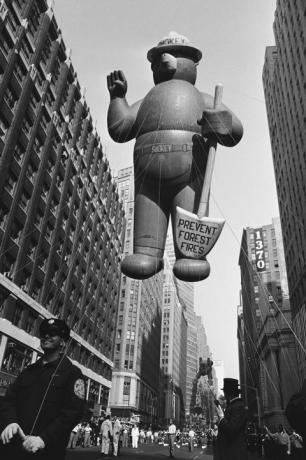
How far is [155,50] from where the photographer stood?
17.6ft

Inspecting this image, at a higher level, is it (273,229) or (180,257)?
(273,229)

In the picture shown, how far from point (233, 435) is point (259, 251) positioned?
75.6m

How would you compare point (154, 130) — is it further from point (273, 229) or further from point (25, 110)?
point (273, 229)

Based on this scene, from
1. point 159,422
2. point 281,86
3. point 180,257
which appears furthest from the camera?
point 159,422

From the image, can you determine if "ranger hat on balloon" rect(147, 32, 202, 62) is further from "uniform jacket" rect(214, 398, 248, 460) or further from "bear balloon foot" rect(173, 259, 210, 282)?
"uniform jacket" rect(214, 398, 248, 460)

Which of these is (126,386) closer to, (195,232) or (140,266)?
(140,266)

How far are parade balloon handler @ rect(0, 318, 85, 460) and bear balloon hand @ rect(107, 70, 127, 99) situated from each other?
3.77 metres

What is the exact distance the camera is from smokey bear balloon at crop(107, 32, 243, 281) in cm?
457

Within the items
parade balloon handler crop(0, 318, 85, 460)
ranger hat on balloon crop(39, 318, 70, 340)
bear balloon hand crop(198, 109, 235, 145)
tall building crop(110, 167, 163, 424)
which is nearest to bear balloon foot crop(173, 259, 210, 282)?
bear balloon hand crop(198, 109, 235, 145)

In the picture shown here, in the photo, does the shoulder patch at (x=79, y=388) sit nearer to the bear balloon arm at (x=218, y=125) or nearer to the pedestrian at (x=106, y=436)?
the bear balloon arm at (x=218, y=125)

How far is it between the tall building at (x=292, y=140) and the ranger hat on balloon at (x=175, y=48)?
3226 cm

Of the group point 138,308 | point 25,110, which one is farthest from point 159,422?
point 25,110

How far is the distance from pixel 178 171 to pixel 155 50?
197cm

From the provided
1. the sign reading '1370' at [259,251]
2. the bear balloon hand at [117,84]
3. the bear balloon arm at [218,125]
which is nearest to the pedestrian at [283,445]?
the bear balloon arm at [218,125]
